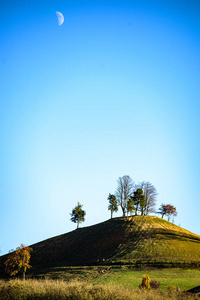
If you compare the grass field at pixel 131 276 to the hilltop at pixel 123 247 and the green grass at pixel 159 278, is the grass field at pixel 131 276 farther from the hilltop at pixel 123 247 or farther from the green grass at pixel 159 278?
the hilltop at pixel 123 247

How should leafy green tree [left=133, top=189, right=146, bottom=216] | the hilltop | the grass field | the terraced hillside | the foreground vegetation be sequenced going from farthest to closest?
leafy green tree [left=133, top=189, right=146, bottom=216] → the terraced hillside → the hilltop → the grass field → the foreground vegetation

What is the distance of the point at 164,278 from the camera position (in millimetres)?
35000

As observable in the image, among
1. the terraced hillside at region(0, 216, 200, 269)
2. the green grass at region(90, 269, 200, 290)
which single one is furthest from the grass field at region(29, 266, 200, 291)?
the terraced hillside at region(0, 216, 200, 269)

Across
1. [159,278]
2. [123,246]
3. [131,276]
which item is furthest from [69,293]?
[123,246]

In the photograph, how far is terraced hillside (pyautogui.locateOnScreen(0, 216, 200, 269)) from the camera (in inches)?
1973

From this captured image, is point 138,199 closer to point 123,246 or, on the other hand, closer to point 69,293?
point 123,246

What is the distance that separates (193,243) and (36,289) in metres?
52.5

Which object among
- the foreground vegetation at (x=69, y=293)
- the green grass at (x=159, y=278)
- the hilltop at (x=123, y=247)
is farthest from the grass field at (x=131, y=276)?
the foreground vegetation at (x=69, y=293)

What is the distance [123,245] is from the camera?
6166 cm

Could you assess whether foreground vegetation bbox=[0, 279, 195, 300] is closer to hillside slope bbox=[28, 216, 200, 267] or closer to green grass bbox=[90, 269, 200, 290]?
green grass bbox=[90, 269, 200, 290]

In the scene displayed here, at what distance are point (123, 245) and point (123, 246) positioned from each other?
29.7 inches

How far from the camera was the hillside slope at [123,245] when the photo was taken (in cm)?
5084

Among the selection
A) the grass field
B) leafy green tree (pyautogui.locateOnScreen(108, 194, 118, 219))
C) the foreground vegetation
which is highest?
leafy green tree (pyautogui.locateOnScreen(108, 194, 118, 219))

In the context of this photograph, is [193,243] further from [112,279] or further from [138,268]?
[112,279]
